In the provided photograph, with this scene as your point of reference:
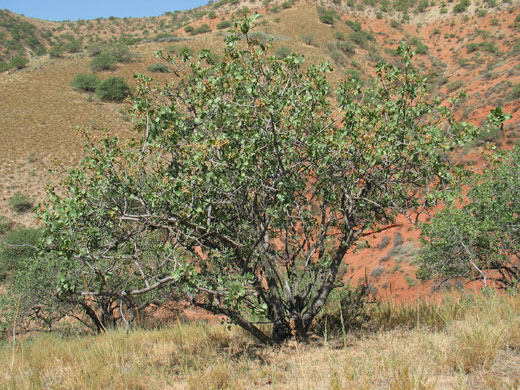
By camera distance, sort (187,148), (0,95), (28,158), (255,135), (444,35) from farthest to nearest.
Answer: (444,35) < (0,95) < (28,158) < (187,148) < (255,135)

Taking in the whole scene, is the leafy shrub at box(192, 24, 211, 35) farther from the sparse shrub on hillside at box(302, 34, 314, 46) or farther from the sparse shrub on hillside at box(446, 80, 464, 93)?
the sparse shrub on hillside at box(446, 80, 464, 93)

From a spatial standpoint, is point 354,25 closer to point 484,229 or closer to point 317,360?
point 484,229

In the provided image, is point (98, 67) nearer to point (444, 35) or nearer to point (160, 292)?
point (160, 292)

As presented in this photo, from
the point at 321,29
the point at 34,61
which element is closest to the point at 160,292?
the point at 34,61

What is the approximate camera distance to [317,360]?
4.09 meters

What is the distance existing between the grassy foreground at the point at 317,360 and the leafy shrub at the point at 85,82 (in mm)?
39400

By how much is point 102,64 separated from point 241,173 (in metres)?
47.1

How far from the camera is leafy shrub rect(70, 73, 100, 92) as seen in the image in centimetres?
3941

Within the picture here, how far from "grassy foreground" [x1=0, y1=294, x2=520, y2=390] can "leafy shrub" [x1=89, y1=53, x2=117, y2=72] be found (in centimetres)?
4478

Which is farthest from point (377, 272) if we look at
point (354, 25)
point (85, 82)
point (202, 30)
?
point (202, 30)

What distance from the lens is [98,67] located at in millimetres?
43906

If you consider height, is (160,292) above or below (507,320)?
below

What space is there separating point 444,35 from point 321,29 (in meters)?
19.5

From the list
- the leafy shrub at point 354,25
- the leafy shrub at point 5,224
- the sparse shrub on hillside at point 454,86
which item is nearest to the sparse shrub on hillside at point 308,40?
the leafy shrub at point 354,25
